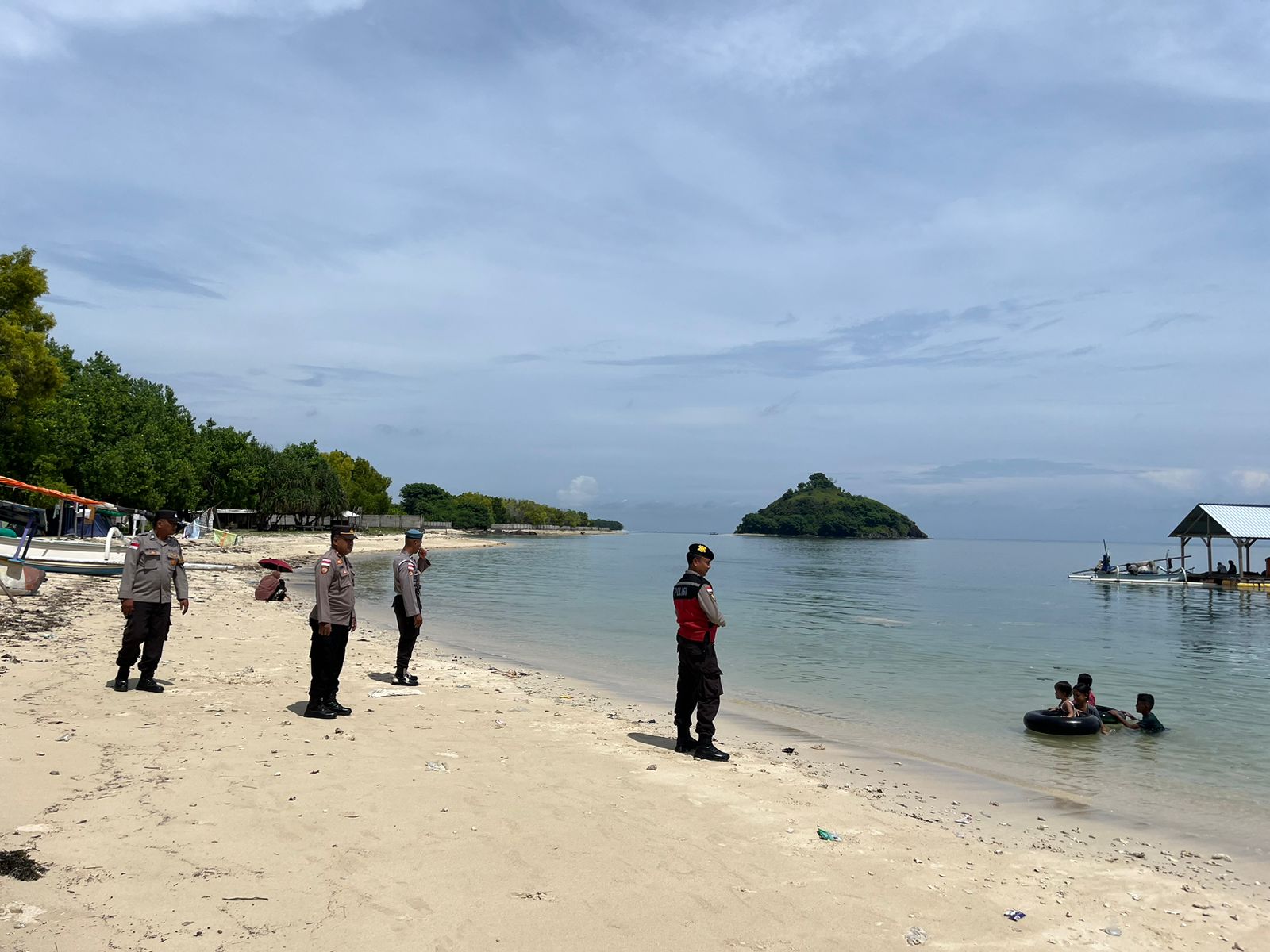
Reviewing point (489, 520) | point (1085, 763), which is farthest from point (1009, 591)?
point (489, 520)

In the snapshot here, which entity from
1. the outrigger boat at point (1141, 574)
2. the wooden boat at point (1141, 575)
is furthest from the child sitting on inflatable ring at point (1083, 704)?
the wooden boat at point (1141, 575)

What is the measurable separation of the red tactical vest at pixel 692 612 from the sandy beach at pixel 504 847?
1275 mm

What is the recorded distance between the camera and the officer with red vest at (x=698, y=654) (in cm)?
842

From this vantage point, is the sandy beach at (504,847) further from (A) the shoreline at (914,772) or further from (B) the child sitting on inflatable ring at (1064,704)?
(B) the child sitting on inflatable ring at (1064,704)

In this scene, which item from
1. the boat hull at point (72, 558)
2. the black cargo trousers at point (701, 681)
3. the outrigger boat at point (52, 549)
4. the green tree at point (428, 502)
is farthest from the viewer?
the green tree at point (428, 502)

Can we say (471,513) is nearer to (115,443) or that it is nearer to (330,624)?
(115,443)

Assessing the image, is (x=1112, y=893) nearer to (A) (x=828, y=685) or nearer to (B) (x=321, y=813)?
(B) (x=321, y=813)

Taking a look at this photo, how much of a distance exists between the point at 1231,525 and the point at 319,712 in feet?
201

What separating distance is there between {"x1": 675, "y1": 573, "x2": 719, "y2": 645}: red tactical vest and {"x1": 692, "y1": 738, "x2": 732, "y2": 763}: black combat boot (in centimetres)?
111

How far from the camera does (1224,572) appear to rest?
192 ft

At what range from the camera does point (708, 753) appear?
8.63m

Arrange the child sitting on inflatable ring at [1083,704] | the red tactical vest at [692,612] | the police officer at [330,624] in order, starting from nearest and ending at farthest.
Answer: the red tactical vest at [692,612], the police officer at [330,624], the child sitting on inflatable ring at [1083,704]

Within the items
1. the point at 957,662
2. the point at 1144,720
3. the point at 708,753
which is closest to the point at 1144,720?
the point at 1144,720

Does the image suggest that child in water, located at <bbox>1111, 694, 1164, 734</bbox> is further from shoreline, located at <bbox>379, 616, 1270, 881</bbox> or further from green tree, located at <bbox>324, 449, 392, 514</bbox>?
green tree, located at <bbox>324, 449, 392, 514</bbox>
